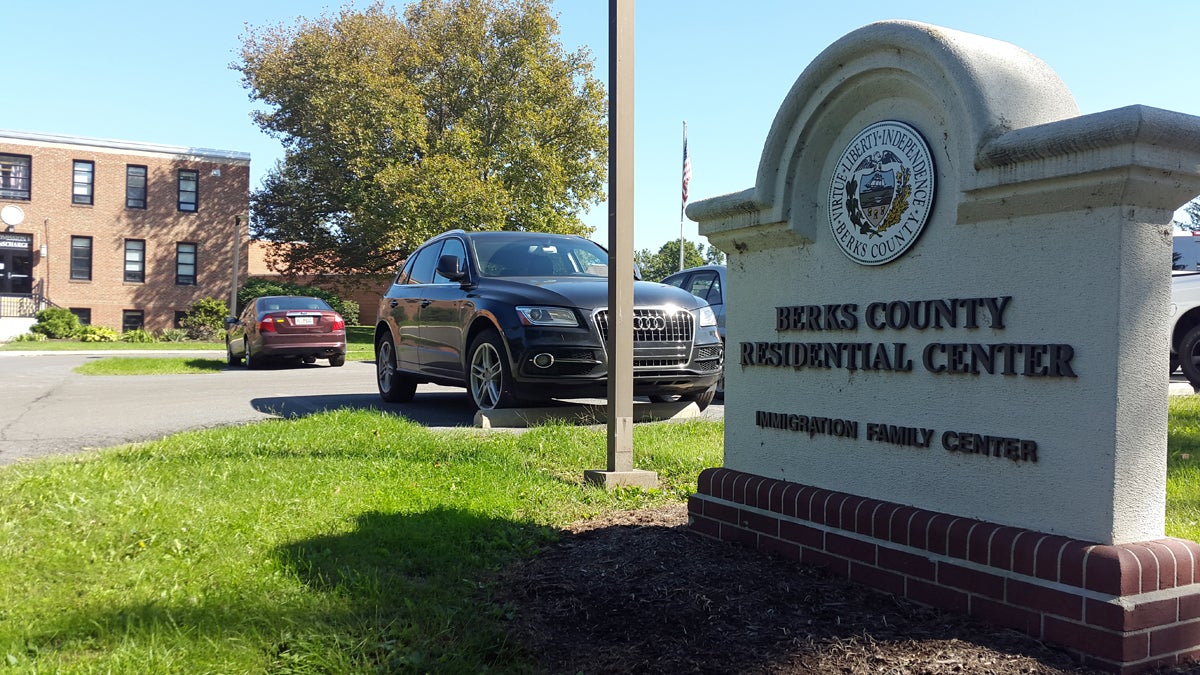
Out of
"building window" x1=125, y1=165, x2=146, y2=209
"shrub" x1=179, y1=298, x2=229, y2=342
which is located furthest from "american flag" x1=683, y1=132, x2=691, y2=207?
"building window" x1=125, y1=165, x2=146, y2=209

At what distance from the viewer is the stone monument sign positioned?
2.83 metres

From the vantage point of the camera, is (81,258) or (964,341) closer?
(964,341)

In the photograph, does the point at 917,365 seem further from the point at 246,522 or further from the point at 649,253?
the point at 649,253

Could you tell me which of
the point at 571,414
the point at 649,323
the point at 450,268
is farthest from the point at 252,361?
the point at 649,323

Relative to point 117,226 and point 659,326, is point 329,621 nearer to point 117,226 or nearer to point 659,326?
point 659,326

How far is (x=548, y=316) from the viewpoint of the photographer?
7.93 metres

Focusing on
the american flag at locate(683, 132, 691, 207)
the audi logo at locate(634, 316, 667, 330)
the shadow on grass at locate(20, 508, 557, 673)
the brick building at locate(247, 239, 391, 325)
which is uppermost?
the american flag at locate(683, 132, 691, 207)

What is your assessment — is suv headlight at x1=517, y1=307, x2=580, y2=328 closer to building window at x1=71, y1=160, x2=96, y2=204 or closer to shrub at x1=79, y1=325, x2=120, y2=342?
shrub at x1=79, y1=325, x2=120, y2=342

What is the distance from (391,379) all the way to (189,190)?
33.9 meters

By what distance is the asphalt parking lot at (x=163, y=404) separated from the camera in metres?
8.11

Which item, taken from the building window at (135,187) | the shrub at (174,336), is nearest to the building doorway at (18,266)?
the building window at (135,187)

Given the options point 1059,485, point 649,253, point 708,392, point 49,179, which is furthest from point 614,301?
point 649,253

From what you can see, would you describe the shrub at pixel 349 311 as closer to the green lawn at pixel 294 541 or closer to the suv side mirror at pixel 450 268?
the suv side mirror at pixel 450 268

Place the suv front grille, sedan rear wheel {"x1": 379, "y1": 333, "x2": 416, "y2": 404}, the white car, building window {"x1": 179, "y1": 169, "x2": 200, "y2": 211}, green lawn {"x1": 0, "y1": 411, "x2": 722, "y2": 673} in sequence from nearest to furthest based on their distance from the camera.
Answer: green lawn {"x1": 0, "y1": 411, "x2": 722, "y2": 673}, the suv front grille, sedan rear wheel {"x1": 379, "y1": 333, "x2": 416, "y2": 404}, the white car, building window {"x1": 179, "y1": 169, "x2": 200, "y2": 211}
